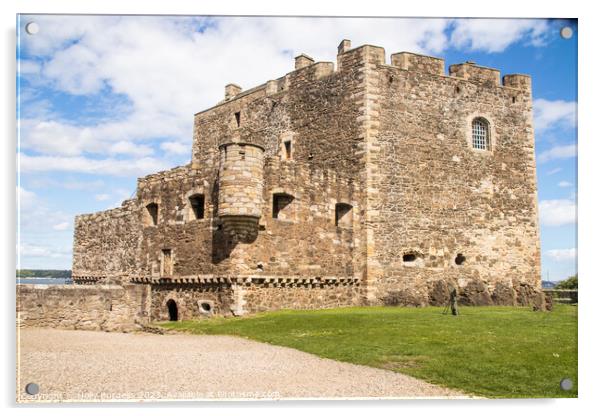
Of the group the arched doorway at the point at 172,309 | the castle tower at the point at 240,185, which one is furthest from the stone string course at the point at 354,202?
the arched doorway at the point at 172,309

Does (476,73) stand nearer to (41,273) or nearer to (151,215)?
(151,215)

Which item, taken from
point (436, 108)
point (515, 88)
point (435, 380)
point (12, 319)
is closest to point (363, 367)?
point (435, 380)

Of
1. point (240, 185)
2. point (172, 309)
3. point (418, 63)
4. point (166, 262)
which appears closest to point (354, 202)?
point (240, 185)

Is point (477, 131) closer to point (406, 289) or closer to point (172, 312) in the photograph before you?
point (406, 289)

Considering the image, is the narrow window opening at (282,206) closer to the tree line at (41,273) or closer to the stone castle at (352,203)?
the stone castle at (352,203)

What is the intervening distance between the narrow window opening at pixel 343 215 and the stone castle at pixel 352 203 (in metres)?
0.06

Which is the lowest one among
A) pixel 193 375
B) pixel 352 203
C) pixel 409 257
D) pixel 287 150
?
pixel 193 375

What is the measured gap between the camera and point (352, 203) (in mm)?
21281

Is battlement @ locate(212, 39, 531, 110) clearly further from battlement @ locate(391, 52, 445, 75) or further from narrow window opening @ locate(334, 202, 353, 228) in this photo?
narrow window opening @ locate(334, 202, 353, 228)

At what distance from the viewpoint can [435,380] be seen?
30.8 ft

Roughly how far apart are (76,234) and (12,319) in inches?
893

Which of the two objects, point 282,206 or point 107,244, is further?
point 107,244

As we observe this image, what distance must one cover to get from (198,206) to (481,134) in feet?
38.7

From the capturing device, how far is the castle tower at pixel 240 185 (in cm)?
1747
